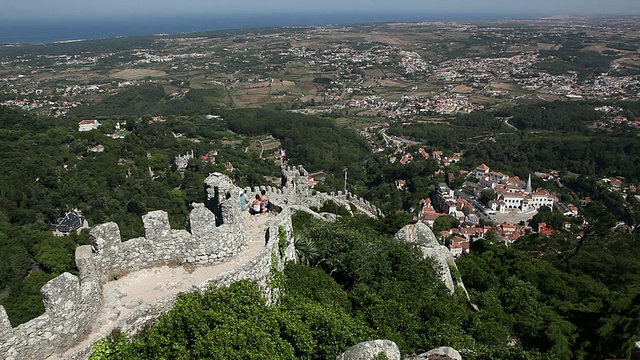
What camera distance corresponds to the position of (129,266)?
857cm

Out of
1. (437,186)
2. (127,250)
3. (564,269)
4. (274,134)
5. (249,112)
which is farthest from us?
(249,112)

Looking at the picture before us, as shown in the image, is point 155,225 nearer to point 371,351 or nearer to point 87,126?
point 371,351

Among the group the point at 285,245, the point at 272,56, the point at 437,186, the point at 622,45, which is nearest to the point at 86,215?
the point at 285,245

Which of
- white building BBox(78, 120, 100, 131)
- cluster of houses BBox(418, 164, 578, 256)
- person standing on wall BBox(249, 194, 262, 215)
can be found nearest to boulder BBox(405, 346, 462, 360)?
person standing on wall BBox(249, 194, 262, 215)

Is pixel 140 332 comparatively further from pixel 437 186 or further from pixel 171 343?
pixel 437 186

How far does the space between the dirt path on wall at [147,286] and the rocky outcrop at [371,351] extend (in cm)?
290

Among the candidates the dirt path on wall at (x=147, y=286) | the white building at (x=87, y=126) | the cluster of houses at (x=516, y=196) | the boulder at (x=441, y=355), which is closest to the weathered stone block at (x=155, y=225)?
the dirt path on wall at (x=147, y=286)

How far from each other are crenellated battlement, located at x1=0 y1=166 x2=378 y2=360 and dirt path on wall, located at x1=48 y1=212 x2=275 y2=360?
50mm

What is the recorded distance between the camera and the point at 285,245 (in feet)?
34.4

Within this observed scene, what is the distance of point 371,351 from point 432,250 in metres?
8.96

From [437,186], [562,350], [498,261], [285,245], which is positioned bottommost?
[437,186]

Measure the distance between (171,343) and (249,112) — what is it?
8691 centimetres

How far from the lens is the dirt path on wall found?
7.05m

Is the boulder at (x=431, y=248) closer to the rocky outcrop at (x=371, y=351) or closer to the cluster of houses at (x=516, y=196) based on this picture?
the rocky outcrop at (x=371, y=351)
